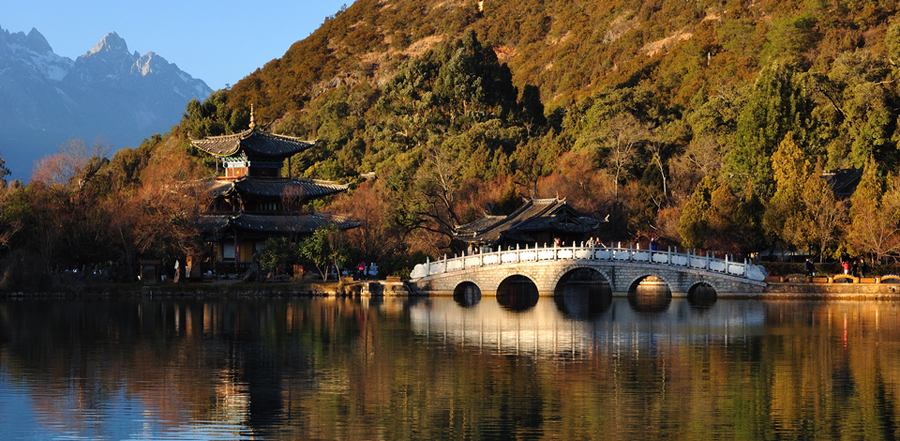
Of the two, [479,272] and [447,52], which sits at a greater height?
[447,52]

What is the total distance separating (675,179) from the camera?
206 ft

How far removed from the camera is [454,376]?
792 inches

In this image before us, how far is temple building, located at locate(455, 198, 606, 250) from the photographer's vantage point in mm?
50094

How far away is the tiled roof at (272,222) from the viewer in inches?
2037

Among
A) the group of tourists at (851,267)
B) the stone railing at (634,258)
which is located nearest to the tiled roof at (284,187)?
the stone railing at (634,258)

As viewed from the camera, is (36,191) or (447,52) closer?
(36,191)

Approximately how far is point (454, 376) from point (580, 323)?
1181 cm

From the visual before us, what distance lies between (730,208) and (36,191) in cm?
3448

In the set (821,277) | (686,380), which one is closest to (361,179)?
(821,277)

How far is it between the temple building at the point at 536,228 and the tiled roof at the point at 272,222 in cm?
674

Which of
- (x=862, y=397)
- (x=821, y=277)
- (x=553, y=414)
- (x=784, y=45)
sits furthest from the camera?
(x=784, y=45)

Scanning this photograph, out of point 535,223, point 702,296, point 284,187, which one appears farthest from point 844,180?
point 284,187

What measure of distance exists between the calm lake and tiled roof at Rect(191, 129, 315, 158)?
22838 millimetres

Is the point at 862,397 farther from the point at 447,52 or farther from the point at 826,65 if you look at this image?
the point at 447,52
